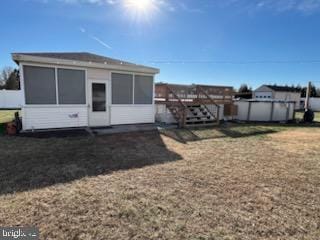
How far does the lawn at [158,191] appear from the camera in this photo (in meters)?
2.43

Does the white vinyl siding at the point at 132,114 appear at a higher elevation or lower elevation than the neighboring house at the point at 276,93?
lower

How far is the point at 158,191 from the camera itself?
3.38m

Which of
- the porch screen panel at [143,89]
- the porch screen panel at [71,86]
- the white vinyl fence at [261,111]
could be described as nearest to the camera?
the porch screen panel at [71,86]

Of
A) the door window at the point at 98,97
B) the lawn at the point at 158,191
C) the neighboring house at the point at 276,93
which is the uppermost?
the neighboring house at the point at 276,93

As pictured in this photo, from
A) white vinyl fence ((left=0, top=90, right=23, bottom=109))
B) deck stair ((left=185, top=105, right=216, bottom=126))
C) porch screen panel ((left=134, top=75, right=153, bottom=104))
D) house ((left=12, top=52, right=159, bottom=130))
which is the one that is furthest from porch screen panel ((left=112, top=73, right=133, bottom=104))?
white vinyl fence ((left=0, top=90, right=23, bottom=109))

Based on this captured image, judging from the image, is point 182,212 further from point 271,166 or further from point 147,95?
point 147,95

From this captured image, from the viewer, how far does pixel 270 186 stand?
370 centimetres

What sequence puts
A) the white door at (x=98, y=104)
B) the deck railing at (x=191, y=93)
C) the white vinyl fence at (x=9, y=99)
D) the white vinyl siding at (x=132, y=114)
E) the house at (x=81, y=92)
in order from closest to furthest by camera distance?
the house at (x=81, y=92)
the white door at (x=98, y=104)
the white vinyl siding at (x=132, y=114)
the deck railing at (x=191, y=93)
the white vinyl fence at (x=9, y=99)

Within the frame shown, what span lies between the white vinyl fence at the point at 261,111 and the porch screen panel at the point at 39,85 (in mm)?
11063

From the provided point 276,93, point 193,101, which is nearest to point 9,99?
point 193,101

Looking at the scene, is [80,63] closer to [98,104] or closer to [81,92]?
[81,92]

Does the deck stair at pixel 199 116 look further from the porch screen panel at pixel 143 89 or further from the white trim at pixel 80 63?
the white trim at pixel 80 63

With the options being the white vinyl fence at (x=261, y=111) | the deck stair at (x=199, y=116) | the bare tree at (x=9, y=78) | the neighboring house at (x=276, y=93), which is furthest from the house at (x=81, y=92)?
the neighboring house at (x=276, y=93)

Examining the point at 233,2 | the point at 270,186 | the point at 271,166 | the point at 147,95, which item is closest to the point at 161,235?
the point at 270,186
